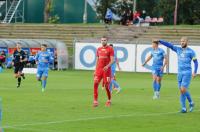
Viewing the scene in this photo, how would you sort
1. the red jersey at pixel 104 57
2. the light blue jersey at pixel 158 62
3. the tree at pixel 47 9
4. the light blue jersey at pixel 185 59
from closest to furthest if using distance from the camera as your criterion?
1. the light blue jersey at pixel 185 59
2. the red jersey at pixel 104 57
3. the light blue jersey at pixel 158 62
4. the tree at pixel 47 9

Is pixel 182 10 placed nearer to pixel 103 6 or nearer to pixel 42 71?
pixel 103 6

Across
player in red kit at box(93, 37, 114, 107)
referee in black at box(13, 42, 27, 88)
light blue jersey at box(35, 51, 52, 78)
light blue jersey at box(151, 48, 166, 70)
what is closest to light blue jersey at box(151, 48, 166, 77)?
light blue jersey at box(151, 48, 166, 70)

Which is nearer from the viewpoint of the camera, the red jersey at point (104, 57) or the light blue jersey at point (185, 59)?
the light blue jersey at point (185, 59)

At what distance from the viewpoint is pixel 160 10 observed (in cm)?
7381

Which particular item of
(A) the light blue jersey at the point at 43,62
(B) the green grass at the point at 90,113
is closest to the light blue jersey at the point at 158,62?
(B) the green grass at the point at 90,113

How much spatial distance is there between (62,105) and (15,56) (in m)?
13.6

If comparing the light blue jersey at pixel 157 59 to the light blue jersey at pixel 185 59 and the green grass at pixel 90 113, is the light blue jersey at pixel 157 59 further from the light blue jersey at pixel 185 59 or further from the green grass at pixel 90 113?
the light blue jersey at pixel 185 59

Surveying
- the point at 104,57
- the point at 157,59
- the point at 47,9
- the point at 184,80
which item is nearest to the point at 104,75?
the point at 104,57

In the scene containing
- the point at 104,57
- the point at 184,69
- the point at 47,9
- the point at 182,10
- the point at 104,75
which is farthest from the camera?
the point at 47,9

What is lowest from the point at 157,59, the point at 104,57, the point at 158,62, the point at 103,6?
the point at 158,62

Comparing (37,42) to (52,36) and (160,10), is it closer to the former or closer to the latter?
(52,36)

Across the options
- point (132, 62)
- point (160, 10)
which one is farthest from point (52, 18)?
point (132, 62)

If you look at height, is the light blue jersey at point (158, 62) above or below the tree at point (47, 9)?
below

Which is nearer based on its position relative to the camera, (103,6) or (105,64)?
(105,64)
